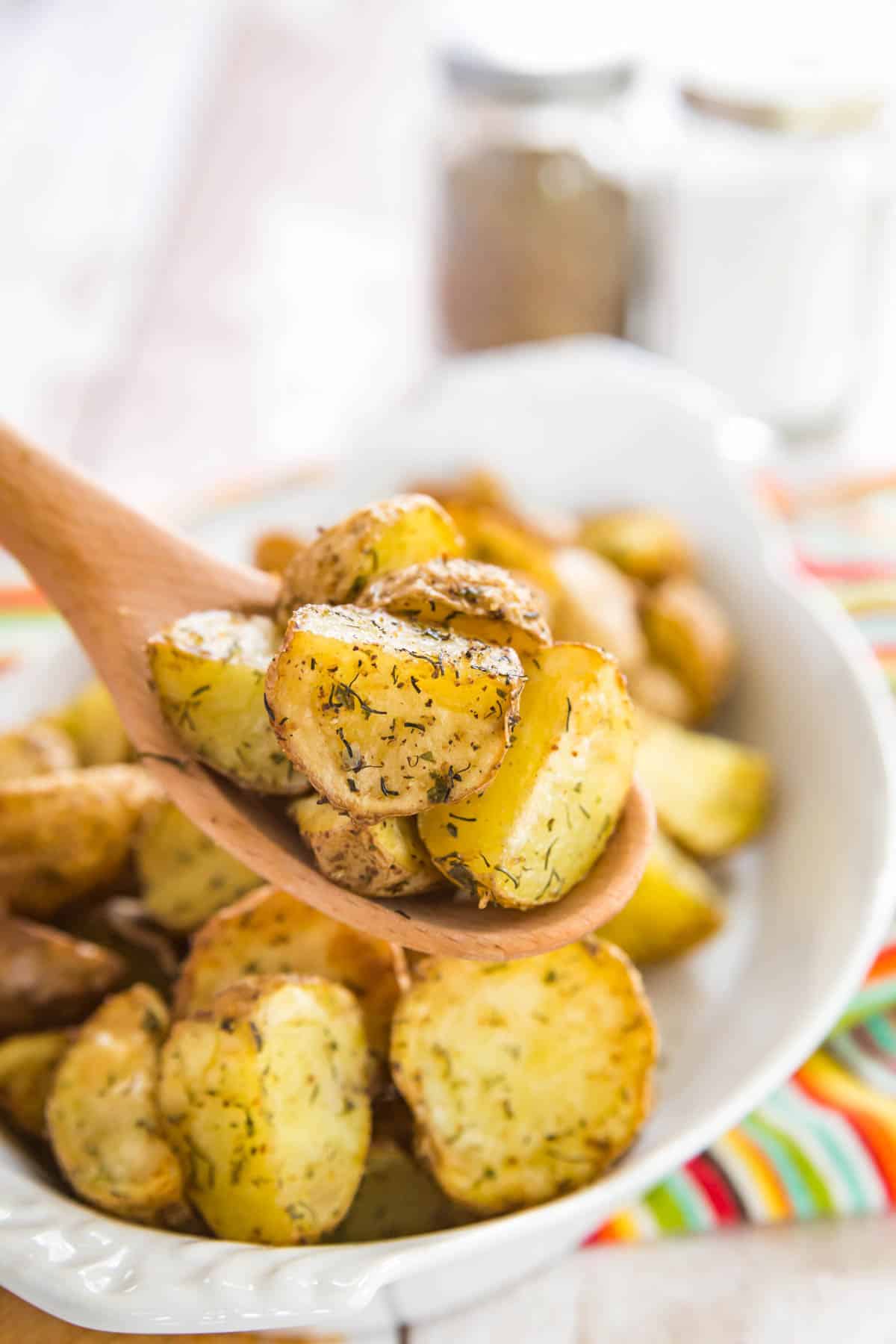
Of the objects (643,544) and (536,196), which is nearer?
(643,544)

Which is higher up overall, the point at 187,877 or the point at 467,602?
the point at 467,602

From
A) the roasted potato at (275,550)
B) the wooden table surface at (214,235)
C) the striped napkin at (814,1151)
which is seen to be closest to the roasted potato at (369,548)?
the roasted potato at (275,550)

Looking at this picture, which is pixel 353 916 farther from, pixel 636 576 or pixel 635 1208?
pixel 636 576

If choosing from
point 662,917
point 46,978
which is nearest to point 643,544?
point 662,917

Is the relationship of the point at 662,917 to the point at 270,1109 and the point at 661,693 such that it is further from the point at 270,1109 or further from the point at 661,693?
the point at 270,1109

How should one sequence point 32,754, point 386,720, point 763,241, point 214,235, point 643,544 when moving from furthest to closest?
point 214,235
point 763,241
point 643,544
point 32,754
point 386,720

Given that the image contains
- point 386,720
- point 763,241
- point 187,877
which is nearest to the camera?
point 386,720

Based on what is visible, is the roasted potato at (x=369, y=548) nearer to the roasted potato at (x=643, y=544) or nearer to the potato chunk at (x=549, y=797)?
the potato chunk at (x=549, y=797)
